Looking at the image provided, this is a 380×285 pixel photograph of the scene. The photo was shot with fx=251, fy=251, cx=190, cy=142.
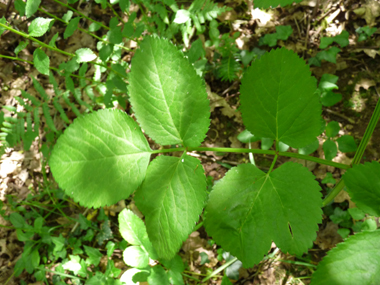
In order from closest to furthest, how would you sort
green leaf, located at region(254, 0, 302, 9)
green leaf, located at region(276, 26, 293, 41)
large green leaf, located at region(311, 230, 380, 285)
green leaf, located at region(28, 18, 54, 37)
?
1. large green leaf, located at region(311, 230, 380, 285)
2. green leaf, located at region(254, 0, 302, 9)
3. green leaf, located at region(28, 18, 54, 37)
4. green leaf, located at region(276, 26, 293, 41)

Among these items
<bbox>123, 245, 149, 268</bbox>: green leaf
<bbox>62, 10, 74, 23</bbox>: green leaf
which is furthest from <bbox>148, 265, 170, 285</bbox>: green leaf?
<bbox>62, 10, 74, 23</bbox>: green leaf

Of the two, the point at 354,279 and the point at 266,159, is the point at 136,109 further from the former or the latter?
the point at 266,159

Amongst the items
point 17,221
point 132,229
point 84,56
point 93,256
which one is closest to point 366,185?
point 132,229

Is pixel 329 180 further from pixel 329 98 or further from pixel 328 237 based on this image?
pixel 329 98

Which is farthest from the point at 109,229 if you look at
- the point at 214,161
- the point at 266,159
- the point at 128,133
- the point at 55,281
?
the point at 128,133


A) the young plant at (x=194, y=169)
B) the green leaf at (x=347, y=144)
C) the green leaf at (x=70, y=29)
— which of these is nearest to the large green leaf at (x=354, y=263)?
the young plant at (x=194, y=169)

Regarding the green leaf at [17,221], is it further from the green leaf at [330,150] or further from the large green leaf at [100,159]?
the green leaf at [330,150]

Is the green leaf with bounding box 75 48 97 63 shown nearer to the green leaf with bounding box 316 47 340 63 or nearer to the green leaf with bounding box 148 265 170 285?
the green leaf with bounding box 148 265 170 285
